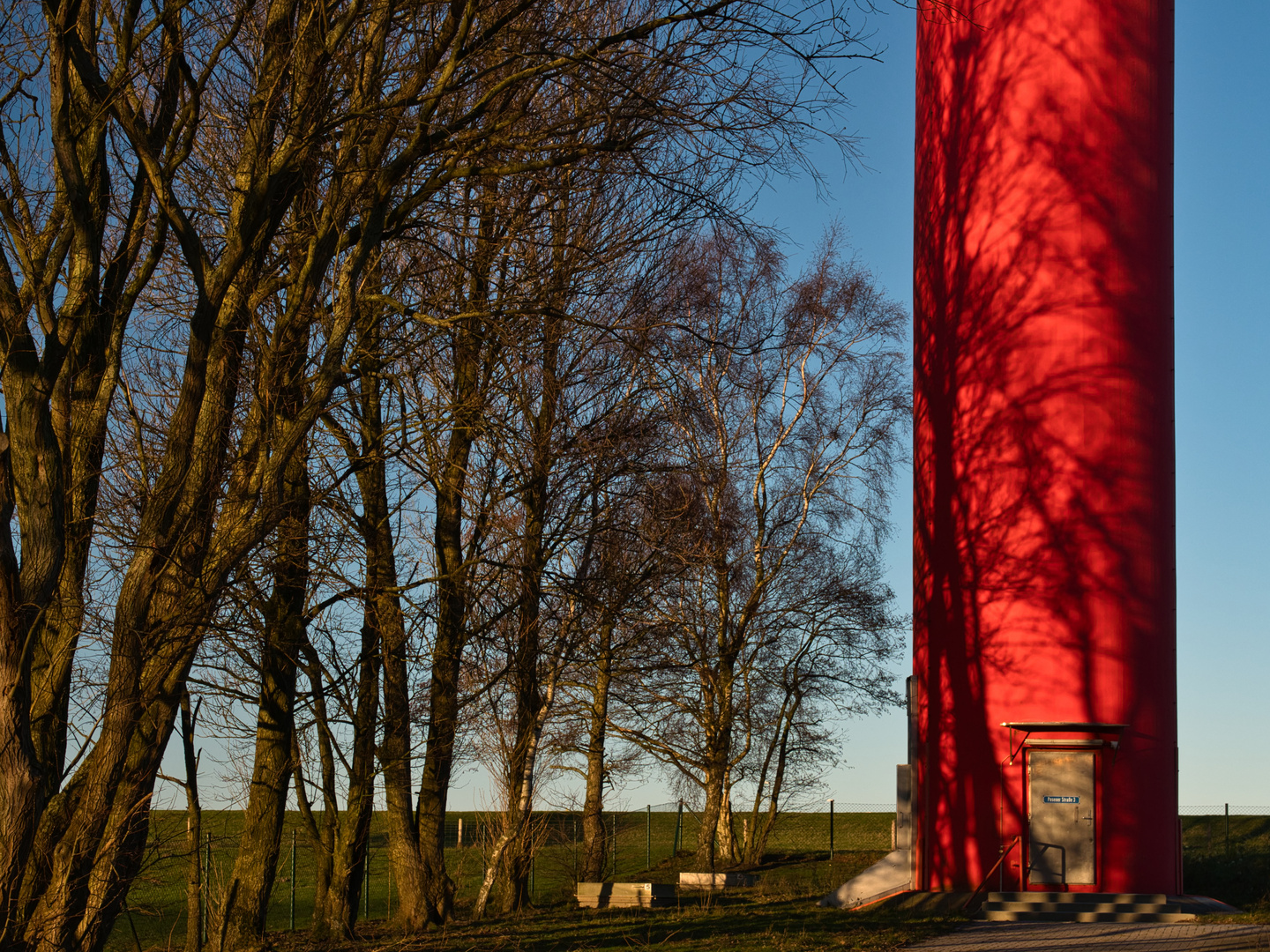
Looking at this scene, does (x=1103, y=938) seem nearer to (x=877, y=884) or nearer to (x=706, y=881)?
(x=877, y=884)

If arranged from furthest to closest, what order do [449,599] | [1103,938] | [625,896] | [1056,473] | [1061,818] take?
1. [625,896]
2. [1056,473]
3. [1061,818]
4. [449,599]
5. [1103,938]

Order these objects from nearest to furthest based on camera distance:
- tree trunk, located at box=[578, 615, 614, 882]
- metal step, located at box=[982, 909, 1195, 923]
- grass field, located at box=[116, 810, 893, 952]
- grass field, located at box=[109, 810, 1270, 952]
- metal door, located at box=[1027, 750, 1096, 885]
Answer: grass field, located at box=[116, 810, 893, 952] < grass field, located at box=[109, 810, 1270, 952] < metal step, located at box=[982, 909, 1195, 923] < metal door, located at box=[1027, 750, 1096, 885] < tree trunk, located at box=[578, 615, 614, 882]

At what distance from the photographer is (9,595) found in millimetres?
6398

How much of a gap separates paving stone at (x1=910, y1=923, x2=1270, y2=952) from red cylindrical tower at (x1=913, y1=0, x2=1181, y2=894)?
214 cm

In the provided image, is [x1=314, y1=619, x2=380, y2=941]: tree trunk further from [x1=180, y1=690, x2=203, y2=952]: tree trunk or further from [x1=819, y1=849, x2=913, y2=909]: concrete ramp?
[x1=819, y1=849, x2=913, y2=909]: concrete ramp

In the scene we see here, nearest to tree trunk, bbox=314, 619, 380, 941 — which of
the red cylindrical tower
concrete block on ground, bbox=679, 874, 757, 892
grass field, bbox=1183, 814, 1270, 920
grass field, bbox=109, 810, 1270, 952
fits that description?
grass field, bbox=109, 810, 1270, 952

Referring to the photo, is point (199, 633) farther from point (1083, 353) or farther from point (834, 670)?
point (834, 670)

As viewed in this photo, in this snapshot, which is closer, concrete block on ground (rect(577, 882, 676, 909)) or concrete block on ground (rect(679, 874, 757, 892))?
concrete block on ground (rect(577, 882, 676, 909))

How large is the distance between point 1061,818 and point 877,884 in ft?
10.2

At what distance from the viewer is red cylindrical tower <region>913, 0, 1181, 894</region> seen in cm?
1648

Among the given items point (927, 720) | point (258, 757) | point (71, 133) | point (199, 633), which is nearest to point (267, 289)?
point (71, 133)

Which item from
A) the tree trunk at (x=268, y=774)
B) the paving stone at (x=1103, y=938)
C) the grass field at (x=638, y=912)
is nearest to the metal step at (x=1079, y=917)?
the paving stone at (x=1103, y=938)

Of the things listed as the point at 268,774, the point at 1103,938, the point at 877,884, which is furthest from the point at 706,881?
the point at 268,774

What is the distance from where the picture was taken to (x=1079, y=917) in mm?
15477
